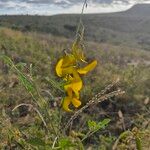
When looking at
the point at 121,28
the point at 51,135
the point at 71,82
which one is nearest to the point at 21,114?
the point at 51,135

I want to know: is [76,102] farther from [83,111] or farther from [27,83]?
[83,111]

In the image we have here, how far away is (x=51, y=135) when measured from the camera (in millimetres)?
1693

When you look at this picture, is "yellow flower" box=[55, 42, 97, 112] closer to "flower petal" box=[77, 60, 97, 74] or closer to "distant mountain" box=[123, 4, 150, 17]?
"flower petal" box=[77, 60, 97, 74]

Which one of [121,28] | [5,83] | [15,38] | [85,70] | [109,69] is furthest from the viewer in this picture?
[121,28]

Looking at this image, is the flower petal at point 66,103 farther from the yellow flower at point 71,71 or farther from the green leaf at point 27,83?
the green leaf at point 27,83

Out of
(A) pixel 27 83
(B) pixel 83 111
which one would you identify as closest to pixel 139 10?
(B) pixel 83 111

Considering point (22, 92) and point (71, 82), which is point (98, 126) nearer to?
point (71, 82)

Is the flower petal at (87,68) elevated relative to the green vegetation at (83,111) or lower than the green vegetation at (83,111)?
elevated

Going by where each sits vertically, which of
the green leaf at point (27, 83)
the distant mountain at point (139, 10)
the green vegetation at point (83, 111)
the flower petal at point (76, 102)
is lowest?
the distant mountain at point (139, 10)

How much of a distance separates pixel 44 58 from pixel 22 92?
14.2 feet

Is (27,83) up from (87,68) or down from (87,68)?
down

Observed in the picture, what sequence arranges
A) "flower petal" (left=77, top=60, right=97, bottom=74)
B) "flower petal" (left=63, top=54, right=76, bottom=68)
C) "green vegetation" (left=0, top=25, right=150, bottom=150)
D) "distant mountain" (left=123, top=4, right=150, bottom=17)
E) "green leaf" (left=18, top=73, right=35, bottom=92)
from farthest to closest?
"distant mountain" (left=123, top=4, right=150, bottom=17), "green vegetation" (left=0, top=25, right=150, bottom=150), "green leaf" (left=18, top=73, right=35, bottom=92), "flower petal" (left=63, top=54, right=76, bottom=68), "flower petal" (left=77, top=60, right=97, bottom=74)

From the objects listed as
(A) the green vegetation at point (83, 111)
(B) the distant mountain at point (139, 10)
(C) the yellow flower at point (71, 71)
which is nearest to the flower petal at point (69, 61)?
(C) the yellow flower at point (71, 71)

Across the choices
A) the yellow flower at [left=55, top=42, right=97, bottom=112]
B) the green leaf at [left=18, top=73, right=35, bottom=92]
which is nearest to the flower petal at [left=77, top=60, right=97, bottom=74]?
the yellow flower at [left=55, top=42, right=97, bottom=112]
